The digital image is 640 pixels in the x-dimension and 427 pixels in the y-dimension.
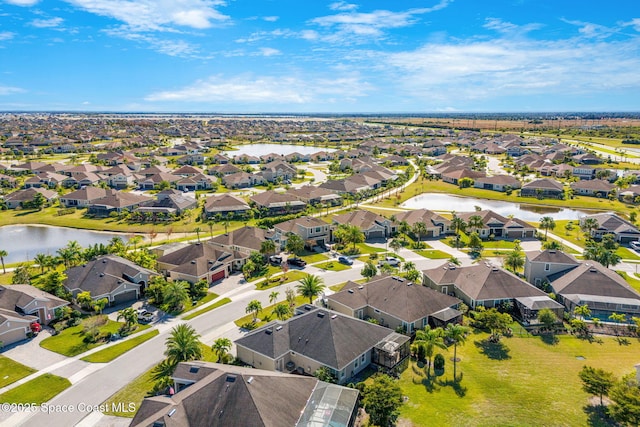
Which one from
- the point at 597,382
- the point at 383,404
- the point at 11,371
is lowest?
the point at 11,371

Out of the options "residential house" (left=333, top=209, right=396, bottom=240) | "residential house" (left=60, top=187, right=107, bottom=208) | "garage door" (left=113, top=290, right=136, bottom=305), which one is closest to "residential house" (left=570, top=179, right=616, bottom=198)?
"residential house" (left=333, top=209, right=396, bottom=240)

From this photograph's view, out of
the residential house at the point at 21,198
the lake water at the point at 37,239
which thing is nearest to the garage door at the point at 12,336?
the lake water at the point at 37,239

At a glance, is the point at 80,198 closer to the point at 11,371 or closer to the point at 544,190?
the point at 11,371

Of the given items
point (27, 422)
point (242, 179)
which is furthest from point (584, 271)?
point (242, 179)

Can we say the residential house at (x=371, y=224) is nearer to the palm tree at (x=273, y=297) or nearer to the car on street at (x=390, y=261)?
the car on street at (x=390, y=261)

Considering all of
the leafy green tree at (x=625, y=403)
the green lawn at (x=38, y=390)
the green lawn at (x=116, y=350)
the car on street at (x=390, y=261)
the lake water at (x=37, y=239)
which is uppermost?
the leafy green tree at (x=625, y=403)

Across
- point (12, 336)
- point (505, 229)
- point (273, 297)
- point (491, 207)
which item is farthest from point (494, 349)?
point (491, 207)
